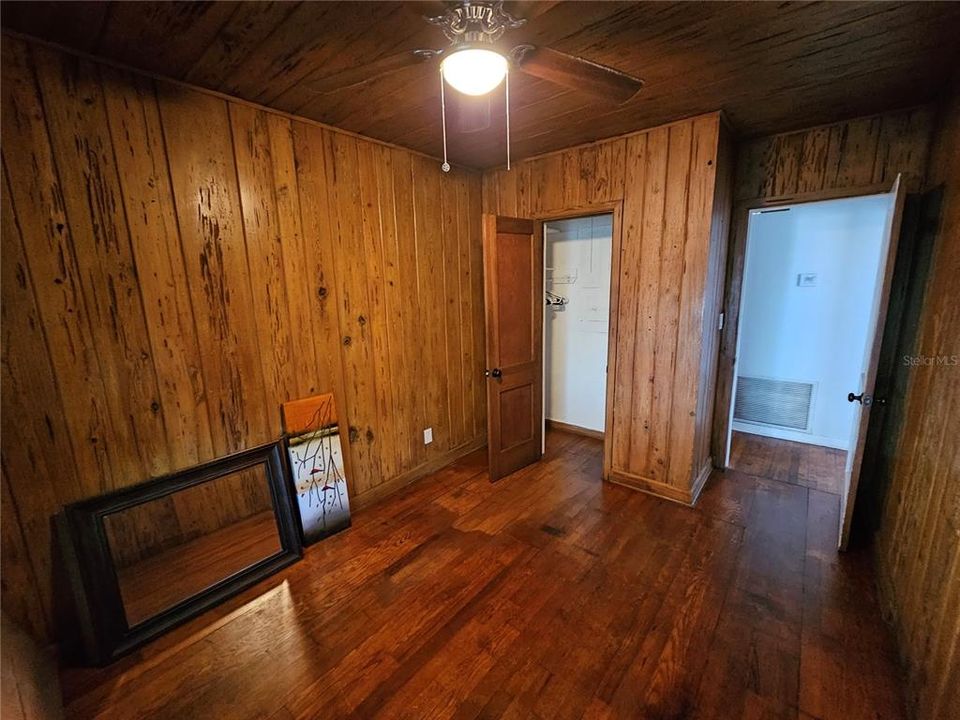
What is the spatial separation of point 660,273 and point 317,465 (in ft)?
8.22

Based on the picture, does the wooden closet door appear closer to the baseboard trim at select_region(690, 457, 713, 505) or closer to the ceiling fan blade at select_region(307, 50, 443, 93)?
the baseboard trim at select_region(690, 457, 713, 505)

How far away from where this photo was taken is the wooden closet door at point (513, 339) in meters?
2.87

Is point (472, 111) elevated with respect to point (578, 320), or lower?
elevated

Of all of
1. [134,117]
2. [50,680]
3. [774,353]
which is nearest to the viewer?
[50,680]

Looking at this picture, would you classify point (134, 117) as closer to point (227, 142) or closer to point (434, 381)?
point (227, 142)

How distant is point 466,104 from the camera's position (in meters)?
1.62

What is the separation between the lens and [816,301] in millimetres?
3512

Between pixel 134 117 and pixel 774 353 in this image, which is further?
pixel 774 353

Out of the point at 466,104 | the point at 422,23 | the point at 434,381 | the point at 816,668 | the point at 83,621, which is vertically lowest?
the point at 816,668

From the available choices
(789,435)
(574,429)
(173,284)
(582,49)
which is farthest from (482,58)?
(789,435)

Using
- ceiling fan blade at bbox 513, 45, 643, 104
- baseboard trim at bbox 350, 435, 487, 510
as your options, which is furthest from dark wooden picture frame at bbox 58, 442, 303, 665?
ceiling fan blade at bbox 513, 45, 643, 104

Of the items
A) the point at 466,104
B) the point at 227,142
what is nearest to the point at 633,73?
the point at 466,104

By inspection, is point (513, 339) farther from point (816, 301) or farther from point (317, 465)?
point (816, 301)

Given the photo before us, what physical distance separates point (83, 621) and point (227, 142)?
2.21 m
